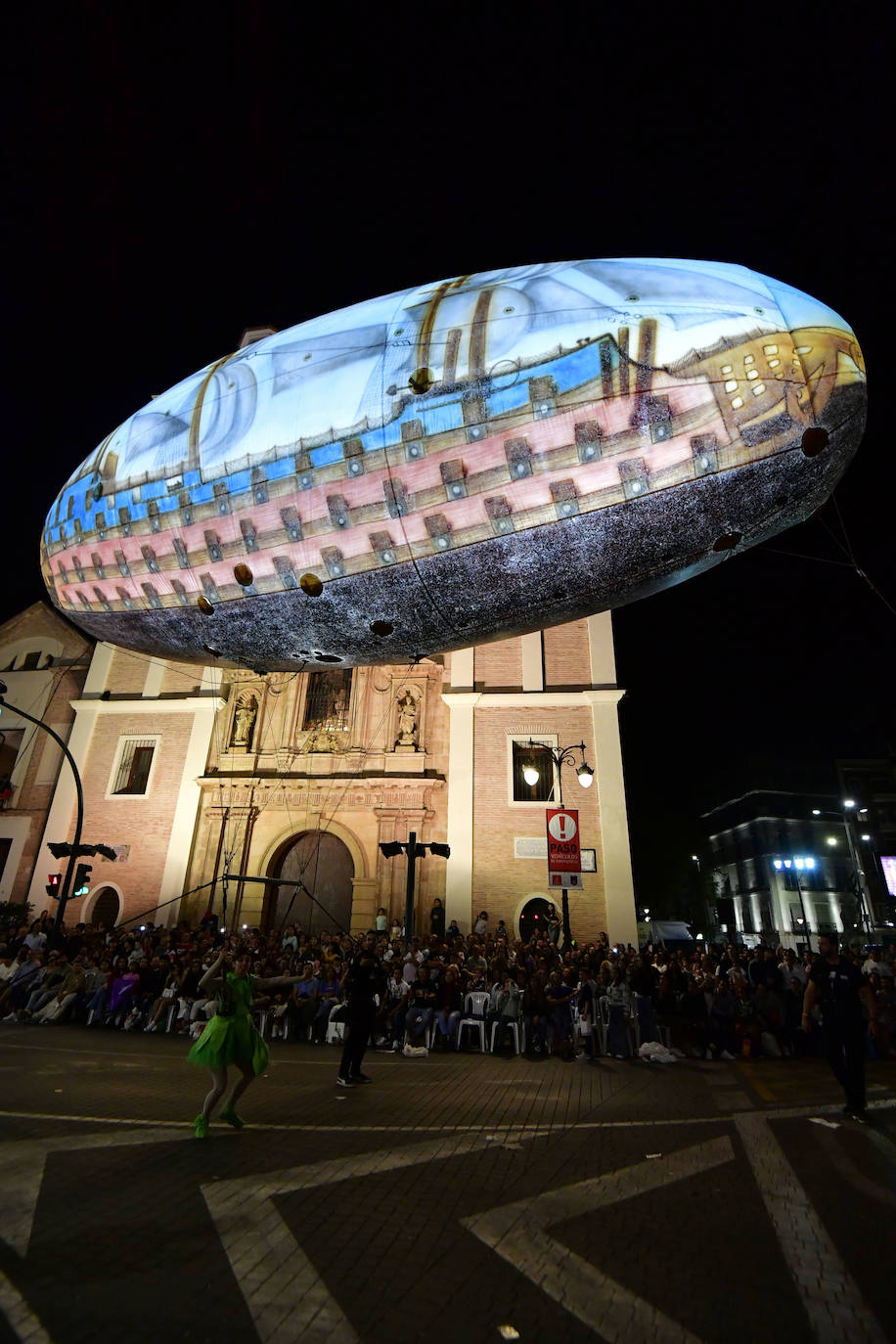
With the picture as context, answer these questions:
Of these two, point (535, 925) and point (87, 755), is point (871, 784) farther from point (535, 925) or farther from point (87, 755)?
point (87, 755)

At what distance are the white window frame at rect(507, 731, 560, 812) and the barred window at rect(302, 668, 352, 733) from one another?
6.41 meters

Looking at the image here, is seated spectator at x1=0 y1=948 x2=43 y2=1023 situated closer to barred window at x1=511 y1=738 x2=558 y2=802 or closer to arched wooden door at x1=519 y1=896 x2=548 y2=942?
arched wooden door at x1=519 y1=896 x2=548 y2=942

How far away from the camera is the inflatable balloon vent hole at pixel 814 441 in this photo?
4.86m

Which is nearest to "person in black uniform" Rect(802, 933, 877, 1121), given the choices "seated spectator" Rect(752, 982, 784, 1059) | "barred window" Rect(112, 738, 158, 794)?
"seated spectator" Rect(752, 982, 784, 1059)

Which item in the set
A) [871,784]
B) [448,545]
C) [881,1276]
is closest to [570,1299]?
[881,1276]

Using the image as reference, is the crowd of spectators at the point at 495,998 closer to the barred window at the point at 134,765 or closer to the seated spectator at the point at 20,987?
the seated spectator at the point at 20,987

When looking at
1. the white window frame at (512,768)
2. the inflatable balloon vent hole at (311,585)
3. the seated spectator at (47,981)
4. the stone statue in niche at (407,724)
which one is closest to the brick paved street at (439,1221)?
the inflatable balloon vent hole at (311,585)

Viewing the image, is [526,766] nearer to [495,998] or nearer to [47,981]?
[495,998]

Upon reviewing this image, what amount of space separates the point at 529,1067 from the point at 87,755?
2220 cm

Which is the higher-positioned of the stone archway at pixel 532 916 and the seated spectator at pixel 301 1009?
the stone archway at pixel 532 916

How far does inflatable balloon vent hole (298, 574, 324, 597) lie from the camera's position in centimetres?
589

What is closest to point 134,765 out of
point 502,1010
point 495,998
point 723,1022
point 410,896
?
point 410,896

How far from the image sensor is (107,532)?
6715 mm

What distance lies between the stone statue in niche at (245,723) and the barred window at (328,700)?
6.96 feet
